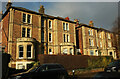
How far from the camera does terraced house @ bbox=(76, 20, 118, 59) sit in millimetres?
31812

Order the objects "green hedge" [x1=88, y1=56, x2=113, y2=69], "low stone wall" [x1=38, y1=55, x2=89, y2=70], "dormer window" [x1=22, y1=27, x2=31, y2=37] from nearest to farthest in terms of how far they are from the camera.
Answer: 1. "low stone wall" [x1=38, y1=55, x2=89, y2=70]
2. "green hedge" [x1=88, y1=56, x2=113, y2=69]
3. "dormer window" [x1=22, y1=27, x2=31, y2=37]

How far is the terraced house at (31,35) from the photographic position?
67.5 ft

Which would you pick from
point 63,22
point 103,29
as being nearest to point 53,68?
point 63,22

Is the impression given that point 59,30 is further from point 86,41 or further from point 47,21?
point 86,41

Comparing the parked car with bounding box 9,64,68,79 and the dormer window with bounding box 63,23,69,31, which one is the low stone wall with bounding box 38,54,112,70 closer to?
the parked car with bounding box 9,64,68,79

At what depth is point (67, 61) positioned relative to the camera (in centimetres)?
1900

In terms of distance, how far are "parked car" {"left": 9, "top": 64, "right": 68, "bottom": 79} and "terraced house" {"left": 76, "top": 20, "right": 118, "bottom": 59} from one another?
21.3 m

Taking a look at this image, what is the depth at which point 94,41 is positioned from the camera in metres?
34.5

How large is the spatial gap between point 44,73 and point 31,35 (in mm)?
14517

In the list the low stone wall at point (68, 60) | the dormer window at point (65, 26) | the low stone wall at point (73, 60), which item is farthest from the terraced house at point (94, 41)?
the low stone wall at point (68, 60)

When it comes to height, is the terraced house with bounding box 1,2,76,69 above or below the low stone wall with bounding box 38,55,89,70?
above

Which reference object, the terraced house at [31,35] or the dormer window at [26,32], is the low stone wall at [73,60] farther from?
the dormer window at [26,32]

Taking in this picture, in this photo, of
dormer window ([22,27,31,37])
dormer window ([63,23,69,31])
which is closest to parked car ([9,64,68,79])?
dormer window ([22,27,31,37])

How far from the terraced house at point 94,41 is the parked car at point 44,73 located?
2134 centimetres
